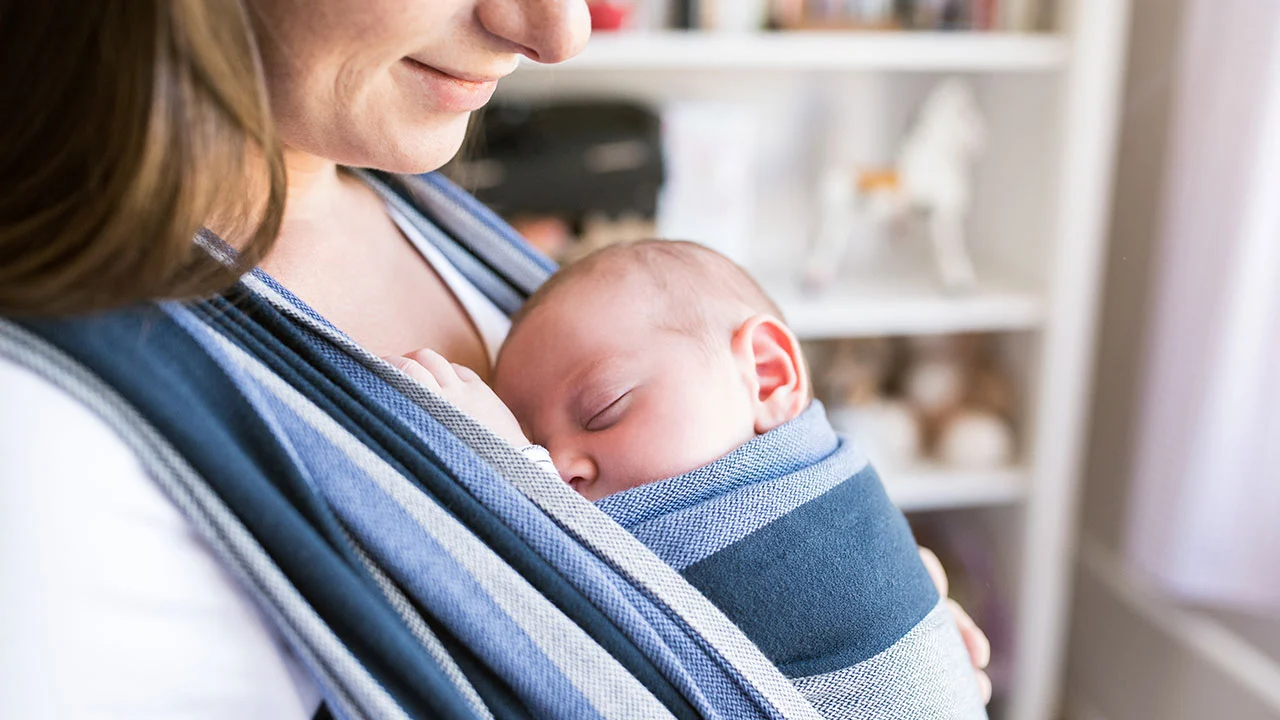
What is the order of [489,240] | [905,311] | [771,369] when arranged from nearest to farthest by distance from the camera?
[771,369] < [489,240] < [905,311]

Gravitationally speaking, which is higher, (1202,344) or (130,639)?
(130,639)

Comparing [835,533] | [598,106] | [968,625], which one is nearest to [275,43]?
[835,533]

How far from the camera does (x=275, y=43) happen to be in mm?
628

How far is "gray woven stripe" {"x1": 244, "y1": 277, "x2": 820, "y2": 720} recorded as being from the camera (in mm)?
610

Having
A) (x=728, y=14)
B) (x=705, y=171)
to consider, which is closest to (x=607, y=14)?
(x=728, y=14)

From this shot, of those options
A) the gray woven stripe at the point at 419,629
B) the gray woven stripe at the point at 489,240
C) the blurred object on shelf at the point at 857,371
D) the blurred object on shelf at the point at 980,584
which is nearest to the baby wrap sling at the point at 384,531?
the gray woven stripe at the point at 419,629

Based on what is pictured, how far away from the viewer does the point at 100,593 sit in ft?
1.58

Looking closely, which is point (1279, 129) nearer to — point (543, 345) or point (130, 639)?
point (543, 345)

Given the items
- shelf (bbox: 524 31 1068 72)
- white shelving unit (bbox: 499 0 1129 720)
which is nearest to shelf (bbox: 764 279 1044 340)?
white shelving unit (bbox: 499 0 1129 720)

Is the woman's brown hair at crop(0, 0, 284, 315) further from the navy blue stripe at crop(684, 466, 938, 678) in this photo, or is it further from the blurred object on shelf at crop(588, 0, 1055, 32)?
the blurred object on shelf at crop(588, 0, 1055, 32)

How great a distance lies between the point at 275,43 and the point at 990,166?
66.5 inches

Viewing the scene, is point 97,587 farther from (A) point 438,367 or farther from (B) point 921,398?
(B) point 921,398

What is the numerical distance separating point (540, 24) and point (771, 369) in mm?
325

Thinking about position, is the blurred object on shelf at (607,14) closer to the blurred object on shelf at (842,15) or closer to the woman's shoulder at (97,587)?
the blurred object on shelf at (842,15)
